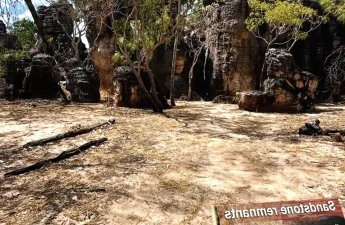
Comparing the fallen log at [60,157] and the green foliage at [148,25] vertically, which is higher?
the green foliage at [148,25]

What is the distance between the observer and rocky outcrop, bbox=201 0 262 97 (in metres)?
16.3

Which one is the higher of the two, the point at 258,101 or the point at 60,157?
the point at 258,101

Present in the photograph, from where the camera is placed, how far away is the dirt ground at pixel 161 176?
2.84 m

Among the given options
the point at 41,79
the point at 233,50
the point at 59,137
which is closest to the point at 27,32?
the point at 41,79

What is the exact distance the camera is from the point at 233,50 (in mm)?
16375

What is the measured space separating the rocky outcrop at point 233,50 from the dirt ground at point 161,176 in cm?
1052

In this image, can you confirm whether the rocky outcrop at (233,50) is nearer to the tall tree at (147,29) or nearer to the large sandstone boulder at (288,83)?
the large sandstone boulder at (288,83)

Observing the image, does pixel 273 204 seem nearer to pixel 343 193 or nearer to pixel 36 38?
pixel 343 193

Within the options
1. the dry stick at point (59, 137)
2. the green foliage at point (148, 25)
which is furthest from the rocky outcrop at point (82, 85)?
the dry stick at point (59, 137)

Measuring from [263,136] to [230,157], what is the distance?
195 centimetres

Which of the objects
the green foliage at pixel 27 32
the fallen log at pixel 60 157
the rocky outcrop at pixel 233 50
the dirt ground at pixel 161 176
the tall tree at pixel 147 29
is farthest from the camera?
the green foliage at pixel 27 32

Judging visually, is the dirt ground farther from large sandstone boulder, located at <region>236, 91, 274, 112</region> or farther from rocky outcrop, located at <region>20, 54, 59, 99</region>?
rocky outcrop, located at <region>20, 54, 59, 99</region>

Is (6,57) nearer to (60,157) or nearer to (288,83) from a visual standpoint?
(60,157)

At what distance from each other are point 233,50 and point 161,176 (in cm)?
1381
